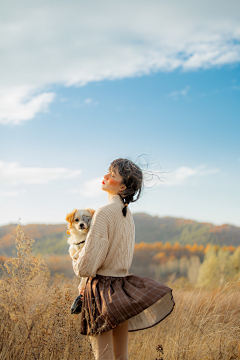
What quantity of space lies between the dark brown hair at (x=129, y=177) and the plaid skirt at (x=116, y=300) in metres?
0.69

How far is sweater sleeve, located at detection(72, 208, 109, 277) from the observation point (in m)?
2.08

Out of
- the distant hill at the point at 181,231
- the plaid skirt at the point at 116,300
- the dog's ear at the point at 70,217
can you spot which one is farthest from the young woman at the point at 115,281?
the distant hill at the point at 181,231

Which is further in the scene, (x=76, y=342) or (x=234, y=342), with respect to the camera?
(x=234, y=342)

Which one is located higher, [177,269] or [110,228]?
[110,228]

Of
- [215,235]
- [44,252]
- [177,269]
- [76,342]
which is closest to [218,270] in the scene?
[177,269]

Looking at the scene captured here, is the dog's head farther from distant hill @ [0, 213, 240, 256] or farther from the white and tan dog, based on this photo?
distant hill @ [0, 213, 240, 256]

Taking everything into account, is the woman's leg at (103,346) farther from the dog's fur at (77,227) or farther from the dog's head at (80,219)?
the dog's head at (80,219)

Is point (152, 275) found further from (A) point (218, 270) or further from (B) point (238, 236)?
(B) point (238, 236)

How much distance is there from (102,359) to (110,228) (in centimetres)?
99

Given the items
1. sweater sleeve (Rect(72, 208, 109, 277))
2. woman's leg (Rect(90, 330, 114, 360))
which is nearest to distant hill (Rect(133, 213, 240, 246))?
woman's leg (Rect(90, 330, 114, 360))

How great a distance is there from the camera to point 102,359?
2.12 m

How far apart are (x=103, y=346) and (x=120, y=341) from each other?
26 centimetres

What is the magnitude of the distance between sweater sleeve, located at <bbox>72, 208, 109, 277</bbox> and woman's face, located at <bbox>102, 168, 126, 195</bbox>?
1.29 feet

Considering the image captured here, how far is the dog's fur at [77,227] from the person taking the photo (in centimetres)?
313
